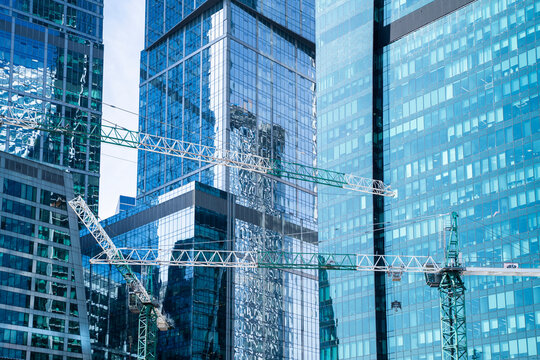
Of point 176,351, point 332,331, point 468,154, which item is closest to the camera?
point 468,154

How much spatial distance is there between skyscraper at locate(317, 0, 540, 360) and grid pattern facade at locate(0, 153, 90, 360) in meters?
44.2

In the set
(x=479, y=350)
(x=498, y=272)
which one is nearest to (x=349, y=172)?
(x=479, y=350)

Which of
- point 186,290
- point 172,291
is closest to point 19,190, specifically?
point 186,290

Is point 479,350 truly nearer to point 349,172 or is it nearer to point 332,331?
point 332,331

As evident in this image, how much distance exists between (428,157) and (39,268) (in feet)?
217

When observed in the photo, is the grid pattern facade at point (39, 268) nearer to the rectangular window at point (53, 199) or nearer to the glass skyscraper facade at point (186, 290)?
the rectangular window at point (53, 199)

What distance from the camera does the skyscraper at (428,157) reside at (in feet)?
433

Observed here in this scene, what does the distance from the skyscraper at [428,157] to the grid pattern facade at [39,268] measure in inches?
1739

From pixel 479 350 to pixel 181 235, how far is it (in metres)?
70.1

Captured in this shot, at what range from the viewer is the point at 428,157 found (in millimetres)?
149625

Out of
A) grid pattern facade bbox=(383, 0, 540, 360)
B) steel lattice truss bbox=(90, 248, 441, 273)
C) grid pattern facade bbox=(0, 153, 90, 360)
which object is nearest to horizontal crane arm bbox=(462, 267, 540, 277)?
steel lattice truss bbox=(90, 248, 441, 273)

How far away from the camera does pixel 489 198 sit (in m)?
136

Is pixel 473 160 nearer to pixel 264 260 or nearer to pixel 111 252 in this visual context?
pixel 264 260

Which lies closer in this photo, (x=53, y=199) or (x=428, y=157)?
(x=428, y=157)
